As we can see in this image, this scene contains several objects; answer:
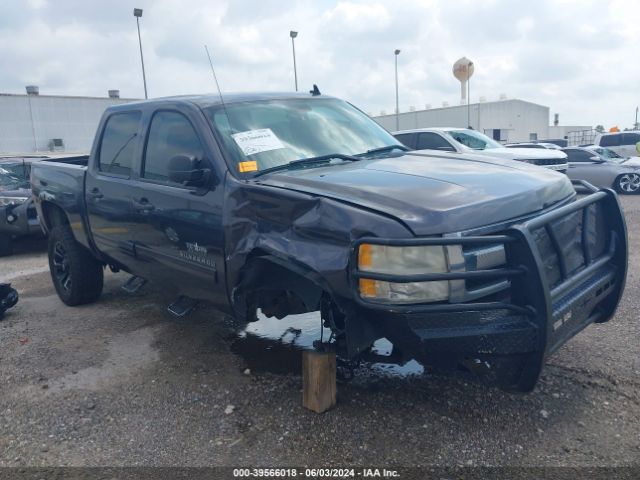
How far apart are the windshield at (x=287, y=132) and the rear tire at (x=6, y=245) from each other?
22.2 feet

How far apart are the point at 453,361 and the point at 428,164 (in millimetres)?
1410

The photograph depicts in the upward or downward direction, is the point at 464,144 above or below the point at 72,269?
above

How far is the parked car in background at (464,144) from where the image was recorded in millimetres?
11766

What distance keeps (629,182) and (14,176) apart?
1384 centimetres

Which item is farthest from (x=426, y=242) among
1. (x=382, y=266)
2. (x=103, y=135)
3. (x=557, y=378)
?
(x=103, y=135)

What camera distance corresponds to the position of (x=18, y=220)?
29.9 feet

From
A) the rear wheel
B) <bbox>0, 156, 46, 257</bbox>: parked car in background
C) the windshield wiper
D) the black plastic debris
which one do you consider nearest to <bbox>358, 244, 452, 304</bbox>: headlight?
the windshield wiper

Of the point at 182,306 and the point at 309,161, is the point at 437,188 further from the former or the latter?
the point at 182,306

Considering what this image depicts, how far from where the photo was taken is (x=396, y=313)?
274 cm

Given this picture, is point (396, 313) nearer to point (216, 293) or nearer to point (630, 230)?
point (216, 293)

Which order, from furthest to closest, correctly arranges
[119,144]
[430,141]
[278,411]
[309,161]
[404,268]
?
[430,141]
[119,144]
[309,161]
[278,411]
[404,268]

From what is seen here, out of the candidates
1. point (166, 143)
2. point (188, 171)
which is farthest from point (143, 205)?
point (188, 171)

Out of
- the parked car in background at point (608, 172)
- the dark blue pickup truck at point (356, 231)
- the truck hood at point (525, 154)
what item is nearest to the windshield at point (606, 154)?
the parked car in background at point (608, 172)

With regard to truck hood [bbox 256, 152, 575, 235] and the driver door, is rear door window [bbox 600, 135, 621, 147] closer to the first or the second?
truck hood [bbox 256, 152, 575, 235]
